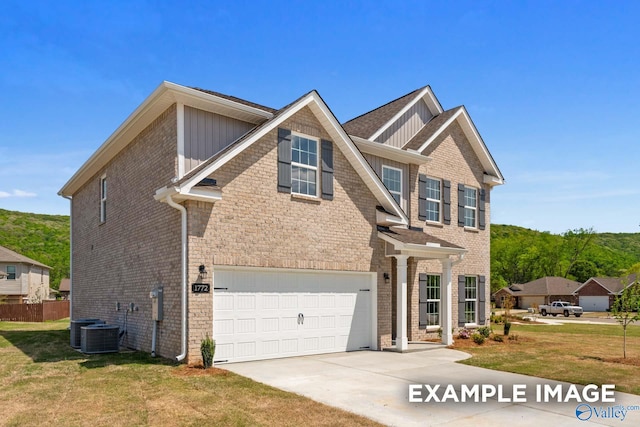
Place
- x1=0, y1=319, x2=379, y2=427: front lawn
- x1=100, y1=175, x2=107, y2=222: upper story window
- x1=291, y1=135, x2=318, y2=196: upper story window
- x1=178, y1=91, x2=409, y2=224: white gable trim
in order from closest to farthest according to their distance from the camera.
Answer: x1=0, y1=319, x2=379, y2=427: front lawn, x1=178, y1=91, x2=409, y2=224: white gable trim, x1=291, y1=135, x2=318, y2=196: upper story window, x1=100, y1=175, x2=107, y2=222: upper story window

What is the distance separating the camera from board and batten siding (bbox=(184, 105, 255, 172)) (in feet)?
42.0

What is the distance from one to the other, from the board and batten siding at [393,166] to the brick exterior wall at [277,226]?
7.56 feet

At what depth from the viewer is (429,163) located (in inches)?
762

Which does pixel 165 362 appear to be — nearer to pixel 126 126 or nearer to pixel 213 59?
pixel 126 126

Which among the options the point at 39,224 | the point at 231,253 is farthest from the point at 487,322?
the point at 39,224

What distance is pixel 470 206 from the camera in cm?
2114

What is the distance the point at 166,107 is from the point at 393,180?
832 centimetres

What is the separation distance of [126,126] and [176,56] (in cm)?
240

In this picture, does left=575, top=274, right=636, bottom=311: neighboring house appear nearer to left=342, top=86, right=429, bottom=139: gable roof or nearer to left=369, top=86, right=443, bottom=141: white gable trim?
left=369, top=86, right=443, bottom=141: white gable trim

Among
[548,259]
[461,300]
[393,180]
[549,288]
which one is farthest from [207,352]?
[548,259]

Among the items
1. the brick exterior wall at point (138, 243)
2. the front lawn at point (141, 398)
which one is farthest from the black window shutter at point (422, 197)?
the front lawn at point (141, 398)

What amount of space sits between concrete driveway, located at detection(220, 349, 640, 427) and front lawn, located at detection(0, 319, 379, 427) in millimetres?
630

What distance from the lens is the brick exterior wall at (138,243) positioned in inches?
493

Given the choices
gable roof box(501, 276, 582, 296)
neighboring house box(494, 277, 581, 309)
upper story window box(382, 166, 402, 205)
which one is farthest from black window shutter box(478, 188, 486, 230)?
gable roof box(501, 276, 582, 296)
